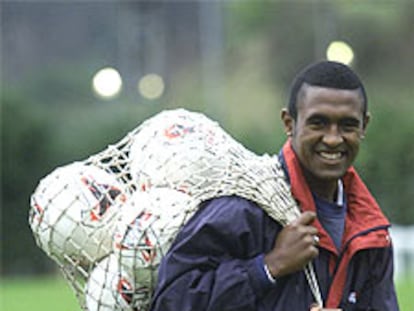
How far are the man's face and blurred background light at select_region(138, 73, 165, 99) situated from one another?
77.2 ft

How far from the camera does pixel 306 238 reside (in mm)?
4559

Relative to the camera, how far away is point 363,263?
484cm

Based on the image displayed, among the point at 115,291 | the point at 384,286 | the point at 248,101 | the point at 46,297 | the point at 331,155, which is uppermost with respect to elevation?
the point at 331,155

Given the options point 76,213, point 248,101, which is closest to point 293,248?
point 76,213

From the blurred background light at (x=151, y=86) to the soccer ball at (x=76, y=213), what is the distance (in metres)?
23.3

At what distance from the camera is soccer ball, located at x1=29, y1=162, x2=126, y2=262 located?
4855 mm

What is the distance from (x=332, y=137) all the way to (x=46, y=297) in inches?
472

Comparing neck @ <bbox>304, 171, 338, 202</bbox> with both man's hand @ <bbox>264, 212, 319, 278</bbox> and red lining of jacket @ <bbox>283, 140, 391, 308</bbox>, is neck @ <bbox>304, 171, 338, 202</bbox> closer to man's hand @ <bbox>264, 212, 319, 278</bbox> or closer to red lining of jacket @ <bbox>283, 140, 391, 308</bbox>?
red lining of jacket @ <bbox>283, 140, 391, 308</bbox>

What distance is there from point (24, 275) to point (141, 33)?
6.15 metres

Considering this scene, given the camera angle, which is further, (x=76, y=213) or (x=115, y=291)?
(x=76, y=213)

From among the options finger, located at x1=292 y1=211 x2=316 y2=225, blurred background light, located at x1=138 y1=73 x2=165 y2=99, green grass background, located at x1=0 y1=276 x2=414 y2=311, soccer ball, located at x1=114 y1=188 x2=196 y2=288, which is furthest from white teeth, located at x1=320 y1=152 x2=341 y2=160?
blurred background light, located at x1=138 y1=73 x2=165 y2=99

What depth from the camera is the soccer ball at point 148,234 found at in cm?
462

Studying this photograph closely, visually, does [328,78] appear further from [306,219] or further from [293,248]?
[293,248]

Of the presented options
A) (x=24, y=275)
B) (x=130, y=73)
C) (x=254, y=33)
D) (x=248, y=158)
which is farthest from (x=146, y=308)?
(x=254, y=33)
